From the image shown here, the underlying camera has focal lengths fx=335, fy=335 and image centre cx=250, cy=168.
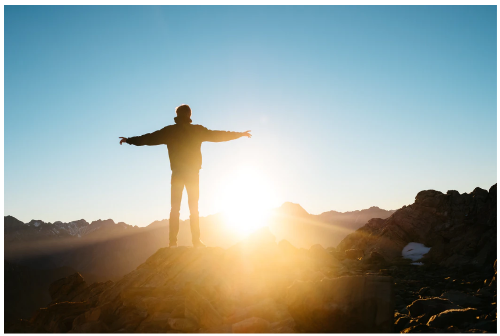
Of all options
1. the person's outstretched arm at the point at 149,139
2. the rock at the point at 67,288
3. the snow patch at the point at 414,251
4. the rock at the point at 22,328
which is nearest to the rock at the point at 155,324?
the rock at the point at 22,328

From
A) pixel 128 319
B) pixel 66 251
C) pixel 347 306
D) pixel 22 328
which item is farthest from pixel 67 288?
pixel 66 251

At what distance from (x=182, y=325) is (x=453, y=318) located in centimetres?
528

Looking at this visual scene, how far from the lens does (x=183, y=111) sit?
11219mm

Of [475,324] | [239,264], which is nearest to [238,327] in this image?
[239,264]

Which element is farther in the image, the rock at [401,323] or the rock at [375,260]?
the rock at [375,260]

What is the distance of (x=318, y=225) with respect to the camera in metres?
86.6

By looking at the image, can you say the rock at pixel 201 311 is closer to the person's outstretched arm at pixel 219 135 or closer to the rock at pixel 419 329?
the rock at pixel 419 329

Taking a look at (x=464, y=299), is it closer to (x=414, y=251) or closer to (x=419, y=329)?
(x=419, y=329)

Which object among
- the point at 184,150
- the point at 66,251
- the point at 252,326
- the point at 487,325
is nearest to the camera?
the point at 487,325

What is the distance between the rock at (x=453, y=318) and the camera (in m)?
6.41

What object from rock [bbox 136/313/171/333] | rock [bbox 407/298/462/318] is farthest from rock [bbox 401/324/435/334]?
rock [bbox 136/313/171/333]

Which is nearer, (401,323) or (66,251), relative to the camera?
(401,323)

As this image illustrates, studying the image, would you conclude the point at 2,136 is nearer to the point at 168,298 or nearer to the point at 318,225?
the point at 168,298

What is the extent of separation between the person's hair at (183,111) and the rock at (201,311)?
19.5 feet
